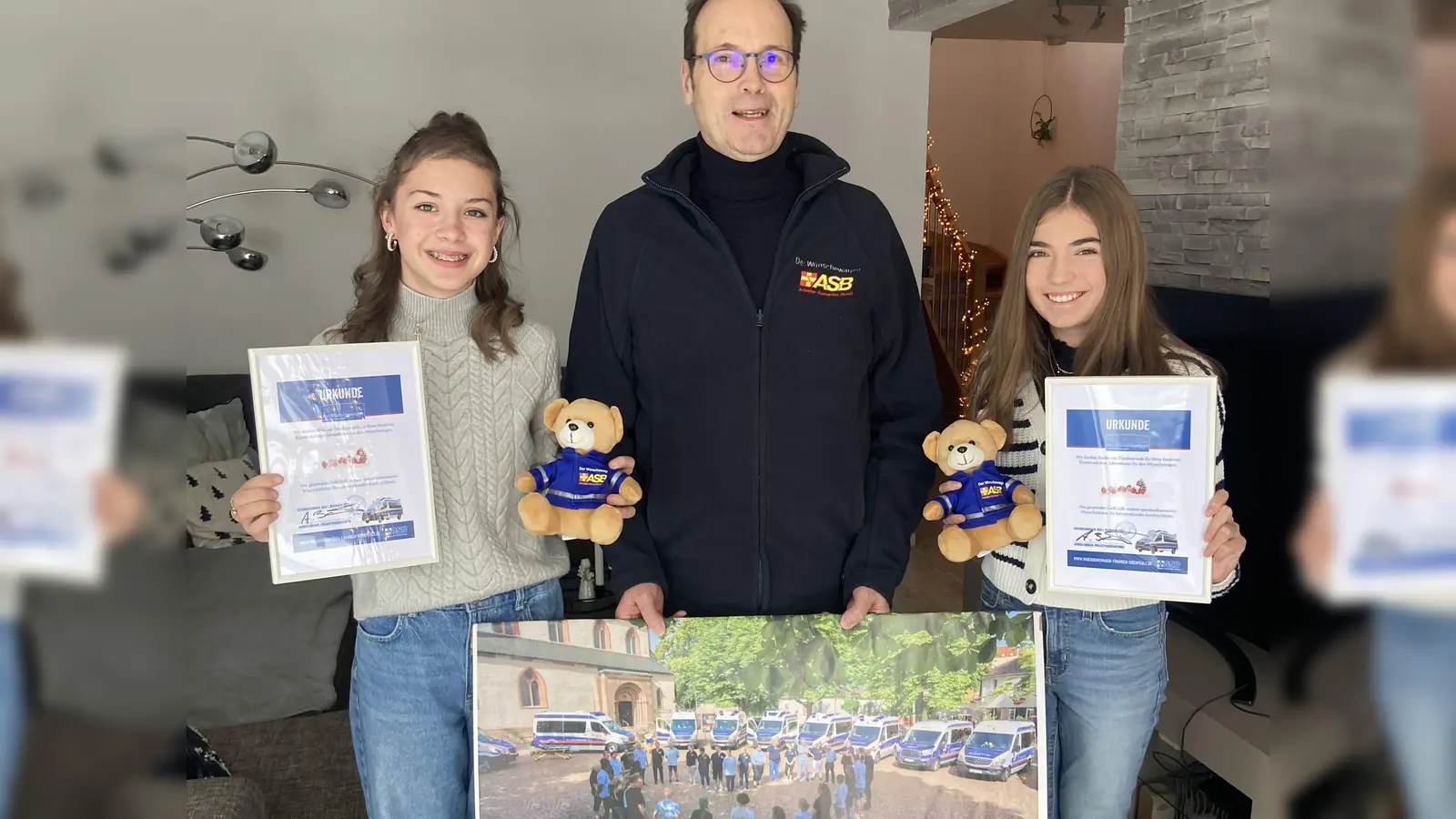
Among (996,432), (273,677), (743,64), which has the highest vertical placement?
(743,64)

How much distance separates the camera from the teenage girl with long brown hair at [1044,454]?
1370 mm

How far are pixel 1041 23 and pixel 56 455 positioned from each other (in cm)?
666

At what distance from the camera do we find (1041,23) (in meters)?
6.00

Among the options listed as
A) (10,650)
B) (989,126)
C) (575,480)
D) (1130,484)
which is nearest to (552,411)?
(575,480)

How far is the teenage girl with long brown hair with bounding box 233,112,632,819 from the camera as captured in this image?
51.3 inches

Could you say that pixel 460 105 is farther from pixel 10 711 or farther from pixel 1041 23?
pixel 10 711

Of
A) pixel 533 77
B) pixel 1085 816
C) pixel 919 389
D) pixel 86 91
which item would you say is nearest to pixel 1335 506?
pixel 86 91

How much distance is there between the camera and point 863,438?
1466 millimetres

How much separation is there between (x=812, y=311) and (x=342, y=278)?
3.48m

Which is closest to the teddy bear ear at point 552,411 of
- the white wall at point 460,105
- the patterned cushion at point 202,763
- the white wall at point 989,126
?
the patterned cushion at point 202,763

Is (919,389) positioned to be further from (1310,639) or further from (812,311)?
(1310,639)

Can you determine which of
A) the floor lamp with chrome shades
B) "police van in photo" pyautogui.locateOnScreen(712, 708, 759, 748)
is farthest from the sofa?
"police van in photo" pyautogui.locateOnScreen(712, 708, 759, 748)

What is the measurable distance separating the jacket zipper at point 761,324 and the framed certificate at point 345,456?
472 millimetres

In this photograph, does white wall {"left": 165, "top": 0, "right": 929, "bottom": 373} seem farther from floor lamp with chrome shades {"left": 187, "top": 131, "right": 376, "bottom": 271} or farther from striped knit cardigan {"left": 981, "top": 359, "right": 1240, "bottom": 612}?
striped knit cardigan {"left": 981, "top": 359, "right": 1240, "bottom": 612}
